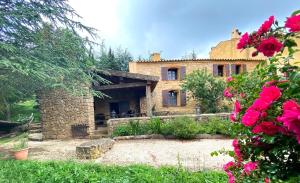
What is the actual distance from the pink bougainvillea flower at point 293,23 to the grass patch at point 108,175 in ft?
11.4

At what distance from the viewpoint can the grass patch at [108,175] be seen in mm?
4402

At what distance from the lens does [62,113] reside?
12.8 metres

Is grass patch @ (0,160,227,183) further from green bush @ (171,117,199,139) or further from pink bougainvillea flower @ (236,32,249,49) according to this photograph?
green bush @ (171,117,199,139)

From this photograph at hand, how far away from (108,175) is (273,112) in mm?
3941

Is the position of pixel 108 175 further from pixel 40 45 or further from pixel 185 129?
pixel 40 45

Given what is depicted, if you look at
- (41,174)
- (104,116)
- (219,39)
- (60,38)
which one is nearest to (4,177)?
(41,174)

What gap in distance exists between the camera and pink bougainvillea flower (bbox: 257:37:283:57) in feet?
5.01

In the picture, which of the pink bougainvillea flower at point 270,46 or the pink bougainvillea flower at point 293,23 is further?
the pink bougainvillea flower at point 270,46

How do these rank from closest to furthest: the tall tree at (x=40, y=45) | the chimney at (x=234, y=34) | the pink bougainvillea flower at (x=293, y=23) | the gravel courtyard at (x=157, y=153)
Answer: the pink bougainvillea flower at (x=293, y=23) < the gravel courtyard at (x=157, y=153) < the tall tree at (x=40, y=45) < the chimney at (x=234, y=34)

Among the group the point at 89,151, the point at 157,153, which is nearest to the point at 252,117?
the point at 157,153

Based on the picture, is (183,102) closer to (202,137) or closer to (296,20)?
(202,137)

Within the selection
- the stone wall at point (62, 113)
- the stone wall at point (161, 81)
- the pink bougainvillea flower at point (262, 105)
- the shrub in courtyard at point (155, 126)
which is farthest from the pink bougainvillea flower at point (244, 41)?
the stone wall at point (161, 81)

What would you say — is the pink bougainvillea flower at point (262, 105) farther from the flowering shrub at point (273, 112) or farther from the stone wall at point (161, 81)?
the stone wall at point (161, 81)

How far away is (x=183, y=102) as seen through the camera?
20.2 metres
